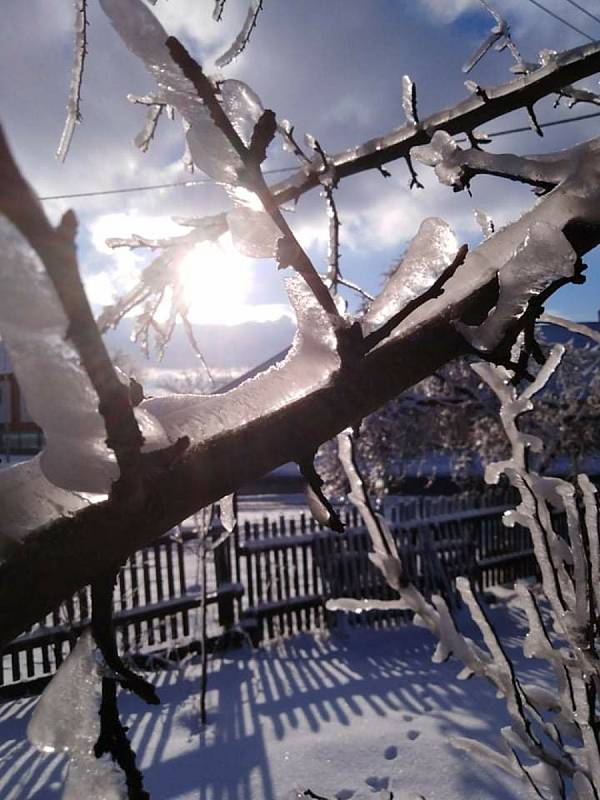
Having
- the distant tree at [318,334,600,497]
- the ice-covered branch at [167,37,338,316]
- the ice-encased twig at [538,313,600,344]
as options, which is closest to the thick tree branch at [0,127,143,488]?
the ice-covered branch at [167,37,338,316]

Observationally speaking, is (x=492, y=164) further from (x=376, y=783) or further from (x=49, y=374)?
(x=376, y=783)

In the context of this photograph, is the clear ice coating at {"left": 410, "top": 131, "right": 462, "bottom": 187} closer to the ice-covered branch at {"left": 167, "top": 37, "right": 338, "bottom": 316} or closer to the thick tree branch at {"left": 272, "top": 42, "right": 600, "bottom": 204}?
the thick tree branch at {"left": 272, "top": 42, "right": 600, "bottom": 204}

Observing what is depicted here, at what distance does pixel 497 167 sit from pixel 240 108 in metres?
0.65

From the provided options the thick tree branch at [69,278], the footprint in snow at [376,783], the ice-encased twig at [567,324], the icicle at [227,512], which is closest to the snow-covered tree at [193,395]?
the thick tree branch at [69,278]

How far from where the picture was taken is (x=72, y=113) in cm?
144

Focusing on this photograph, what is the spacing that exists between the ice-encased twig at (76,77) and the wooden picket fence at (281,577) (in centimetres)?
551

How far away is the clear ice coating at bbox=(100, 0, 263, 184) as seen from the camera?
631 mm

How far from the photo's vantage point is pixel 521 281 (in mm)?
917

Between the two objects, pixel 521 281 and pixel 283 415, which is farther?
pixel 521 281

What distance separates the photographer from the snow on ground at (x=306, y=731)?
4590 millimetres

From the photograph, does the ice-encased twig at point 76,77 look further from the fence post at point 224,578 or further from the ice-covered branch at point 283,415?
the fence post at point 224,578

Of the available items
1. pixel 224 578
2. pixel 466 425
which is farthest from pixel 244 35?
pixel 466 425

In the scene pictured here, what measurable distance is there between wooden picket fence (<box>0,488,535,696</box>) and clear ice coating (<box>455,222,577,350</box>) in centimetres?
563

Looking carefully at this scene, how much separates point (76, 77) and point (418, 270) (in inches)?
43.0
